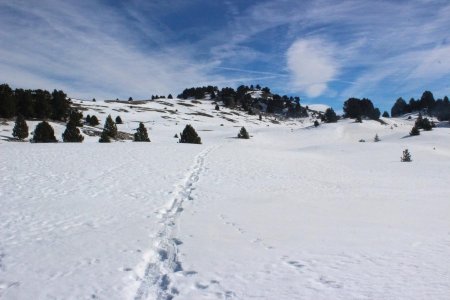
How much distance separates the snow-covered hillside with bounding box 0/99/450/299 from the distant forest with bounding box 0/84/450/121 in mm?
32083

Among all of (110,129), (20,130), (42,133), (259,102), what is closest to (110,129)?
(110,129)

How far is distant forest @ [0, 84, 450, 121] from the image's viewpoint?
50625 millimetres

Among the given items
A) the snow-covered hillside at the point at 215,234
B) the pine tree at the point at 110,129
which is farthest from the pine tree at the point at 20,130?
the snow-covered hillside at the point at 215,234

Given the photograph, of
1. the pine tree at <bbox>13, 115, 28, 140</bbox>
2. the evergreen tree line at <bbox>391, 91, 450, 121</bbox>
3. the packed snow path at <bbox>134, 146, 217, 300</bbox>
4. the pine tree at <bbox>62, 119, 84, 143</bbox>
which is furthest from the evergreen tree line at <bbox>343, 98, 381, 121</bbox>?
the packed snow path at <bbox>134, 146, 217, 300</bbox>

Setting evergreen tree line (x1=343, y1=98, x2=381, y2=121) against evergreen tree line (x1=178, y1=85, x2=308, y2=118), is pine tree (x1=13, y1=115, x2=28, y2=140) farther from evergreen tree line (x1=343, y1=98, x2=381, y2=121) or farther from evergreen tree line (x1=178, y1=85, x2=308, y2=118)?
evergreen tree line (x1=178, y1=85, x2=308, y2=118)

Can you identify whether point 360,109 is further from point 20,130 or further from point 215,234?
point 215,234

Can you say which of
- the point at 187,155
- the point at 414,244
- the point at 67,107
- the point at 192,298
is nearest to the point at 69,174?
the point at 187,155

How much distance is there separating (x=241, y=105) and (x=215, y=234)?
16514 centimetres

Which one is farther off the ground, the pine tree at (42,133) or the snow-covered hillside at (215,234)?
the pine tree at (42,133)

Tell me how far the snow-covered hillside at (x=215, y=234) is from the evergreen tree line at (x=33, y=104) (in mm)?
29280

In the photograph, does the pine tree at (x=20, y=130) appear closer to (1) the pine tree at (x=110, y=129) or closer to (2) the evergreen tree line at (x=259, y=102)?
(1) the pine tree at (x=110, y=129)

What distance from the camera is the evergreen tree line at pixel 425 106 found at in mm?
132625

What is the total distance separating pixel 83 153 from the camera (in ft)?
93.1

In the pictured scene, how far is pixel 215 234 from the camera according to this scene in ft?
33.8
